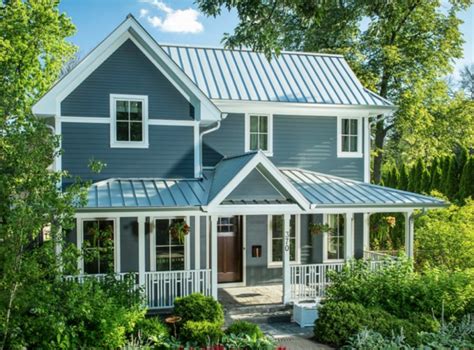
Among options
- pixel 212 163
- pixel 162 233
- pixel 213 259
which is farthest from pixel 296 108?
pixel 213 259

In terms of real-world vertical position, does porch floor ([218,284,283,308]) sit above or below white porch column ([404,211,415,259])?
below

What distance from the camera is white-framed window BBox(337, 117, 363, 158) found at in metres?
16.0

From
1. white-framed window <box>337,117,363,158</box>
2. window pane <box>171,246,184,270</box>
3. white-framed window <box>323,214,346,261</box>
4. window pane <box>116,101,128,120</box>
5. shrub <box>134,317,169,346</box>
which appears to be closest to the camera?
shrub <box>134,317,169,346</box>

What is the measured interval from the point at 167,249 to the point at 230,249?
2033 millimetres

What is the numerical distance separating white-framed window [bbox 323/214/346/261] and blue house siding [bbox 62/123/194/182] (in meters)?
4.91

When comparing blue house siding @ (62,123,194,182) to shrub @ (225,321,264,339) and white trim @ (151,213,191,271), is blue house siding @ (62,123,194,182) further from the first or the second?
shrub @ (225,321,264,339)

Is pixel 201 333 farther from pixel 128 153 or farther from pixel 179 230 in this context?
pixel 128 153

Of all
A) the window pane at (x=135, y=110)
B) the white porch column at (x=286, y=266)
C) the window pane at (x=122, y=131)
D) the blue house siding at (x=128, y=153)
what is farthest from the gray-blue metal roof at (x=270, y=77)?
the white porch column at (x=286, y=266)

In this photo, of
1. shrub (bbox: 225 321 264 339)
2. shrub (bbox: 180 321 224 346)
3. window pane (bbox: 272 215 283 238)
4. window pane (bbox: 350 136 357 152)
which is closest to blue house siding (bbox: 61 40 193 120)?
window pane (bbox: 272 215 283 238)

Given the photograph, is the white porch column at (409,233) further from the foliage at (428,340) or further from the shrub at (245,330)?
the shrub at (245,330)

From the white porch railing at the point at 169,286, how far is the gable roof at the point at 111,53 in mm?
4196

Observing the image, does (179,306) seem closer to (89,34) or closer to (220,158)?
(220,158)

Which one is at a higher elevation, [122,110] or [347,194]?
[122,110]

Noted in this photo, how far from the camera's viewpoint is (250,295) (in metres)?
13.8
